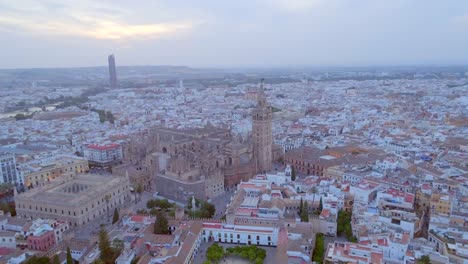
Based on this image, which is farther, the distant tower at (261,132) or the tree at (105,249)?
the distant tower at (261,132)

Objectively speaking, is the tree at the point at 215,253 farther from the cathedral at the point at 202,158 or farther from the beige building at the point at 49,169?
the beige building at the point at 49,169

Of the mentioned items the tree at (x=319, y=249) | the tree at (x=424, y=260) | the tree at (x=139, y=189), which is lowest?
the tree at (x=139, y=189)

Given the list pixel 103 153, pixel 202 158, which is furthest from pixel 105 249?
pixel 103 153

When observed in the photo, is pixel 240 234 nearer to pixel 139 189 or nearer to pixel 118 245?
pixel 118 245

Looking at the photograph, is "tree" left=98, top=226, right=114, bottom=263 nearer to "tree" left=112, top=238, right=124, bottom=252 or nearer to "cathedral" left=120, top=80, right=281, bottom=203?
"tree" left=112, top=238, right=124, bottom=252

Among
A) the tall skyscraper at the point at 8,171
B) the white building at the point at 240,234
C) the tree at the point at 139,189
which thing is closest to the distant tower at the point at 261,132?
the tree at the point at 139,189

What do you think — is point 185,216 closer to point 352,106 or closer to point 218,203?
point 218,203

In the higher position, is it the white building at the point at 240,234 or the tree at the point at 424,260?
the tree at the point at 424,260

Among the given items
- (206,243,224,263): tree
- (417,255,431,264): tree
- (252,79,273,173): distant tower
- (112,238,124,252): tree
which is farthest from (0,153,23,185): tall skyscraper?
(417,255,431,264): tree
